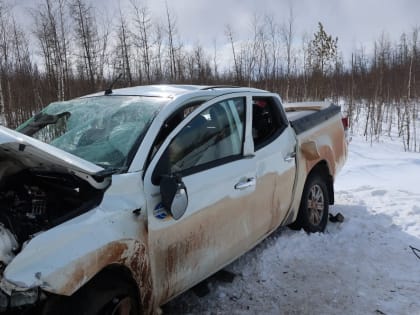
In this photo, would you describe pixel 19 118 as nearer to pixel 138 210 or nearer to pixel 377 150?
pixel 377 150

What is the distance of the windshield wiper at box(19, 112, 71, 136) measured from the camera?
3206mm

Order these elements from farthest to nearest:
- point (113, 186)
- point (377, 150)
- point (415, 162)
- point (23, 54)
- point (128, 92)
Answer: point (23, 54) < point (377, 150) < point (415, 162) < point (128, 92) < point (113, 186)

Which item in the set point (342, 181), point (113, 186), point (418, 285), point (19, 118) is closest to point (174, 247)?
point (113, 186)

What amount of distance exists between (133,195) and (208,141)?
0.86 m

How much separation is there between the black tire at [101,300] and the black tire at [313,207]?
249 centimetres

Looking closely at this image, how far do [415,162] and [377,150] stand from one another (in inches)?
106

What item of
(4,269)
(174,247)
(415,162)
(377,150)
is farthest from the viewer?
(377,150)

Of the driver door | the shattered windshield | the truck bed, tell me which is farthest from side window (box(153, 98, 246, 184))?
the truck bed

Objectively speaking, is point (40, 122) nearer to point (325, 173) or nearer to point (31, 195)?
point (31, 195)

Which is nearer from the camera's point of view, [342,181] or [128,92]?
[128,92]

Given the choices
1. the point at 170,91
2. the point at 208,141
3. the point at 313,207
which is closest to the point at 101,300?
the point at 208,141

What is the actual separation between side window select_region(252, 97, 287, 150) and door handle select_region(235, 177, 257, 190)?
58 centimetres

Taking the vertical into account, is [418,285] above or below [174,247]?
below

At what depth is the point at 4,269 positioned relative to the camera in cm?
176
